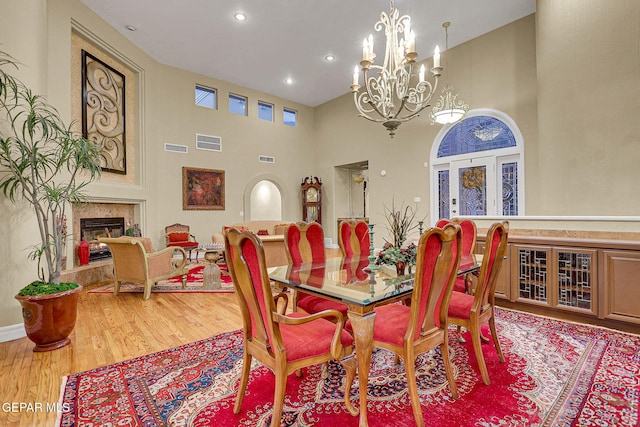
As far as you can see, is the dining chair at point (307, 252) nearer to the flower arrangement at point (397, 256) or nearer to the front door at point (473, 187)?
the flower arrangement at point (397, 256)

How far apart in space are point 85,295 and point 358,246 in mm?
3957

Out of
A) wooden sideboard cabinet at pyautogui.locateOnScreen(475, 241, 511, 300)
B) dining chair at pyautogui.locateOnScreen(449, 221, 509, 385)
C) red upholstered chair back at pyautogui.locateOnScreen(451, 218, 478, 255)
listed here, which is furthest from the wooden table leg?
wooden sideboard cabinet at pyautogui.locateOnScreen(475, 241, 511, 300)

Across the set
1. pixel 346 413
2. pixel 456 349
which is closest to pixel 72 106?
pixel 346 413

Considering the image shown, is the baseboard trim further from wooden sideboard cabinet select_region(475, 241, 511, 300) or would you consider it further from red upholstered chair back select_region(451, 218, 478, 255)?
wooden sideboard cabinet select_region(475, 241, 511, 300)

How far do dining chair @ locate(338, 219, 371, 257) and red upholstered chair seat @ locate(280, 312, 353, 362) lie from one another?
1.48 metres

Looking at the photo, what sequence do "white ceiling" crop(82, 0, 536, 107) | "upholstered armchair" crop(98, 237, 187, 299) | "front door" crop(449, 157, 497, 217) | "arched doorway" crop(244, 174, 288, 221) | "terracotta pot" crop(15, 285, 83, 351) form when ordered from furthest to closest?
1. "arched doorway" crop(244, 174, 288, 221)
2. "front door" crop(449, 157, 497, 217)
3. "white ceiling" crop(82, 0, 536, 107)
4. "upholstered armchair" crop(98, 237, 187, 299)
5. "terracotta pot" crop(15, 285, 83, 351)

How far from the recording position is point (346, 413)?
170 centimetres

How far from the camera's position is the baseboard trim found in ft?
8.93

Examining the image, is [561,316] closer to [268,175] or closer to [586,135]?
[586,135]

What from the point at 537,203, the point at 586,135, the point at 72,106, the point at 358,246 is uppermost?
the point at 72,106

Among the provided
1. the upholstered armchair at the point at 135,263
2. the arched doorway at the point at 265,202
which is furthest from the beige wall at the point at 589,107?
the arched doorway at the point at 265,202

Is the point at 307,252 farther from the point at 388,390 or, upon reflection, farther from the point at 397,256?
the point at 388,390

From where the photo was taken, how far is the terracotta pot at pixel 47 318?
2498 millimetres

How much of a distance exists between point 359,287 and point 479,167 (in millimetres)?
5272
